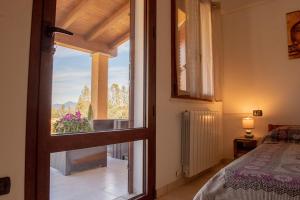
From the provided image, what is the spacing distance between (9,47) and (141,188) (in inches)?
64.0

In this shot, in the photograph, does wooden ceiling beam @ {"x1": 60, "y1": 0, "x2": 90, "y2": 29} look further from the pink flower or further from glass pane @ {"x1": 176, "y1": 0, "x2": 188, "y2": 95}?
glass pane @ {"x1": 176, "y1": 0, "x2": 188, "y2": 95}

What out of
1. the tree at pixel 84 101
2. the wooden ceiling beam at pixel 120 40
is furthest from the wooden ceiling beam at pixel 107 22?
the tree at pixel 84 101

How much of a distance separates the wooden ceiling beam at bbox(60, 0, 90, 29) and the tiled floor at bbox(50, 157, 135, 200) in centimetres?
99

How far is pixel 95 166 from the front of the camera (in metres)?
1.88

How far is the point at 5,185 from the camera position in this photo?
1.12 meters

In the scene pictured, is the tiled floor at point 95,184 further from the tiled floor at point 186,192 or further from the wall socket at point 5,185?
the tiled floor at point 186,192

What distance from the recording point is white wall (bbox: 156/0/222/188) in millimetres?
2342

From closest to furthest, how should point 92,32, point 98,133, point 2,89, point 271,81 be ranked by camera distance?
1. point 2,89
2. point 98,133
3. point 92,32
4. point 271,81

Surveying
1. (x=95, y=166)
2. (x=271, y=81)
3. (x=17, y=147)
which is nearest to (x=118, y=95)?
(x=95, y=166)

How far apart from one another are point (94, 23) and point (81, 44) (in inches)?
9.8

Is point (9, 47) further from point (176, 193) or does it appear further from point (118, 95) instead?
point (176, 193)

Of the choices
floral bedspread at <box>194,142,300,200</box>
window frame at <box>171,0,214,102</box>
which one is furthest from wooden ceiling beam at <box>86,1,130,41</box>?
floral bedspread at <box>194,142,300,200</box>

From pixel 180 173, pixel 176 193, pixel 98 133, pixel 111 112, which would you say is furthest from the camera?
pixel 180 173

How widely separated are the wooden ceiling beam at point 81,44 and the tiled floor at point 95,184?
865 mm
